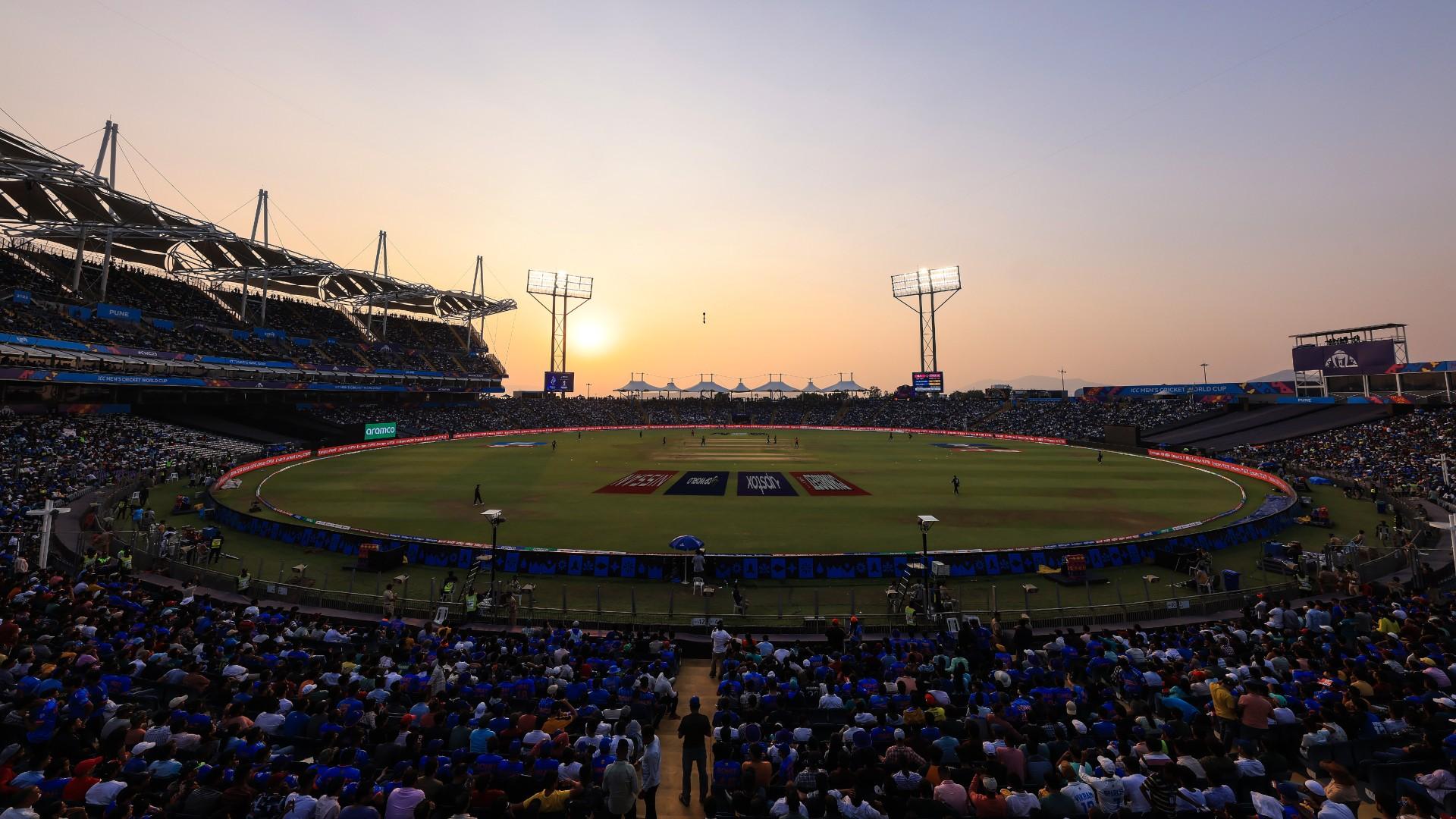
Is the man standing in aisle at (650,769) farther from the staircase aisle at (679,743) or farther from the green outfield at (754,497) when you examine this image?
the green outfield at (754,497)

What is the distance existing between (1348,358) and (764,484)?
246ft

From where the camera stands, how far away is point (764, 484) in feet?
137

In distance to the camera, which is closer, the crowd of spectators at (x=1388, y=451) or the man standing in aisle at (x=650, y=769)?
the man standing in aisle at (x=650, y=769)

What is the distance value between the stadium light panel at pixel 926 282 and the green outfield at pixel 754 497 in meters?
51.3

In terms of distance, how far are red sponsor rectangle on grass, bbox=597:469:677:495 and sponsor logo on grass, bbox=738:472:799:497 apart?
5652mm

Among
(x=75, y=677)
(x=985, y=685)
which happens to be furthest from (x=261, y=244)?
(x=985, y=685)

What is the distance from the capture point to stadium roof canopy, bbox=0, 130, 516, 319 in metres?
44.9

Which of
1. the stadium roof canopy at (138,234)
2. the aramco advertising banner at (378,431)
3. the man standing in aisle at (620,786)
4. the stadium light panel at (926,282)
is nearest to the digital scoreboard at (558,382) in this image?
the stadium roof canopy at (138,234)

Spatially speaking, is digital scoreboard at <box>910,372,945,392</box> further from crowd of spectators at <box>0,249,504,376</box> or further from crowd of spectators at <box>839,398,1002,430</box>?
crowd of spectators at <box>0,249,504,376</box>

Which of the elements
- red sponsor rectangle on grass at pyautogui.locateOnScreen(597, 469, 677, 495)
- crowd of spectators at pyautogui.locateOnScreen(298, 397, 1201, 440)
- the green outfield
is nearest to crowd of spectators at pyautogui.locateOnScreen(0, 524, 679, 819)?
the green outfield

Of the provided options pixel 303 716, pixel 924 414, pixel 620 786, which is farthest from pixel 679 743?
pixel 924 414

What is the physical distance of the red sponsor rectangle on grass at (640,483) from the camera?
3825cm

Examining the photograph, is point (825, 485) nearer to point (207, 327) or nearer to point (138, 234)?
point (138, 234)

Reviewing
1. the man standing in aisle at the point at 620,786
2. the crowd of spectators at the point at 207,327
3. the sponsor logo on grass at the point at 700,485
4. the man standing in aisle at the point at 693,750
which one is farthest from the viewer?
the crowd of spectators at the point at 207,327
